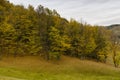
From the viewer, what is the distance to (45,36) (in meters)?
71.4

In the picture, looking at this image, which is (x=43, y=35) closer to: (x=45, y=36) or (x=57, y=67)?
(x=45, y=36)

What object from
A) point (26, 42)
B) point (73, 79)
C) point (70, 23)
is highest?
point (70, 23)

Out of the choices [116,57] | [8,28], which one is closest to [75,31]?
[116,57]

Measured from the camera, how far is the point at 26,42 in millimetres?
70062

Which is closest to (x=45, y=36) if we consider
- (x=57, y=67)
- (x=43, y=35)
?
(x=43, y=35)

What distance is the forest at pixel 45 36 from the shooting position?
2693 inches

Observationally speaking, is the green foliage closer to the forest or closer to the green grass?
the forest

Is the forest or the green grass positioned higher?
the forest

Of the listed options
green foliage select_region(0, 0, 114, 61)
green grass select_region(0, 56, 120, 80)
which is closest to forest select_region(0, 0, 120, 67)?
green foliage select_region(0, 0, 114, 61)

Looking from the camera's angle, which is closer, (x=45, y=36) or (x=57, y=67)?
(x=57, y=67)

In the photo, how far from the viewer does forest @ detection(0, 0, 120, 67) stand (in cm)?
6839

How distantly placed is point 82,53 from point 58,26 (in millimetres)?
10995

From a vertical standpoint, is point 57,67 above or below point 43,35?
below

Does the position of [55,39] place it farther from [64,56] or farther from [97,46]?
[97,46]
